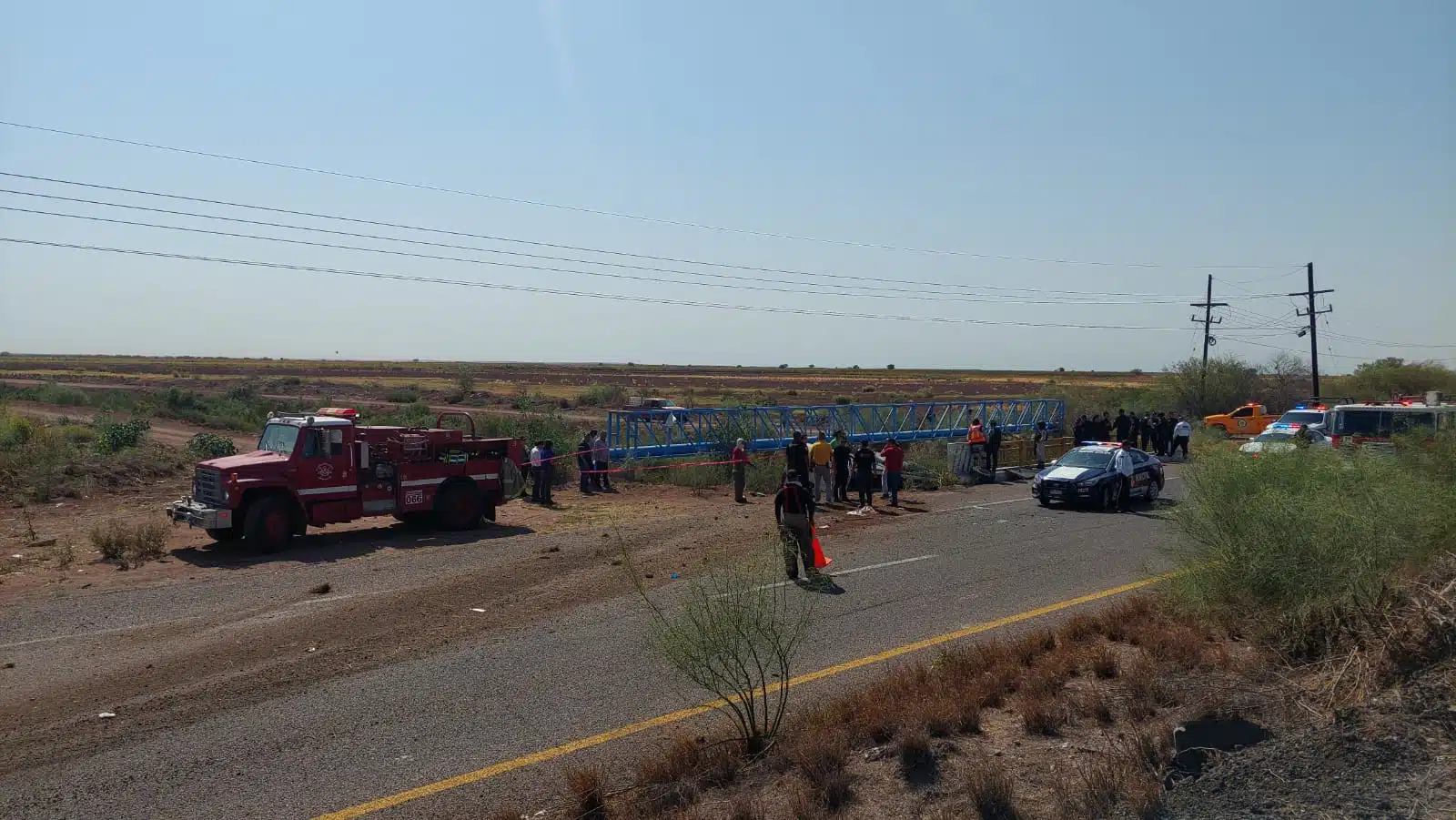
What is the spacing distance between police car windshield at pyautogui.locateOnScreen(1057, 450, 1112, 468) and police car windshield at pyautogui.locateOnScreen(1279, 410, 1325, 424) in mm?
10274

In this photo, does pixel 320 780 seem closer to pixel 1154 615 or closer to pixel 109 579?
pixel 1154 615

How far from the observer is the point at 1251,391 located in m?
62.3

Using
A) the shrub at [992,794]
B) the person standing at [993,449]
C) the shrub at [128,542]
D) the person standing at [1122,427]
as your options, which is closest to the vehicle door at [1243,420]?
the person standing at [1122,427]

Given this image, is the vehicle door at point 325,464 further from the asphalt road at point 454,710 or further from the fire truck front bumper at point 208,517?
the asphalt road at point 454,710

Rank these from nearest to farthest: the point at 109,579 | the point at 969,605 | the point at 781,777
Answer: the point at 781,777, the point at 969,605, the point at 109,579

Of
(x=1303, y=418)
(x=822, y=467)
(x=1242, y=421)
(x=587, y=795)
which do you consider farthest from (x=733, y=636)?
(x=1242, y=421)

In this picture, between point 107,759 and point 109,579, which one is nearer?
point 107,759

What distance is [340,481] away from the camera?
17.6 metres

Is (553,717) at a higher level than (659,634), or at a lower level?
lower

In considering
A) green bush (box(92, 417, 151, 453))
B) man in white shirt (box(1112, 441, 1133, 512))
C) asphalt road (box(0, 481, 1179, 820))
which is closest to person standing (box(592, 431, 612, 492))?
asphalt road (box(0, 481, 1179, 820))

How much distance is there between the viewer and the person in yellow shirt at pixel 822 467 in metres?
22.2

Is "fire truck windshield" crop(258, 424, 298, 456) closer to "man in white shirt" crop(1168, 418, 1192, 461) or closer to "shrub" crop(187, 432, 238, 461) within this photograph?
"shrub" crop(187, 432, 238, 461)

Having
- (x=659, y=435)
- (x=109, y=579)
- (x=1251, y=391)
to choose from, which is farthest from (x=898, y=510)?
A: (x=1251, y=391)

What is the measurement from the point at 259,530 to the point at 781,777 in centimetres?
1220
